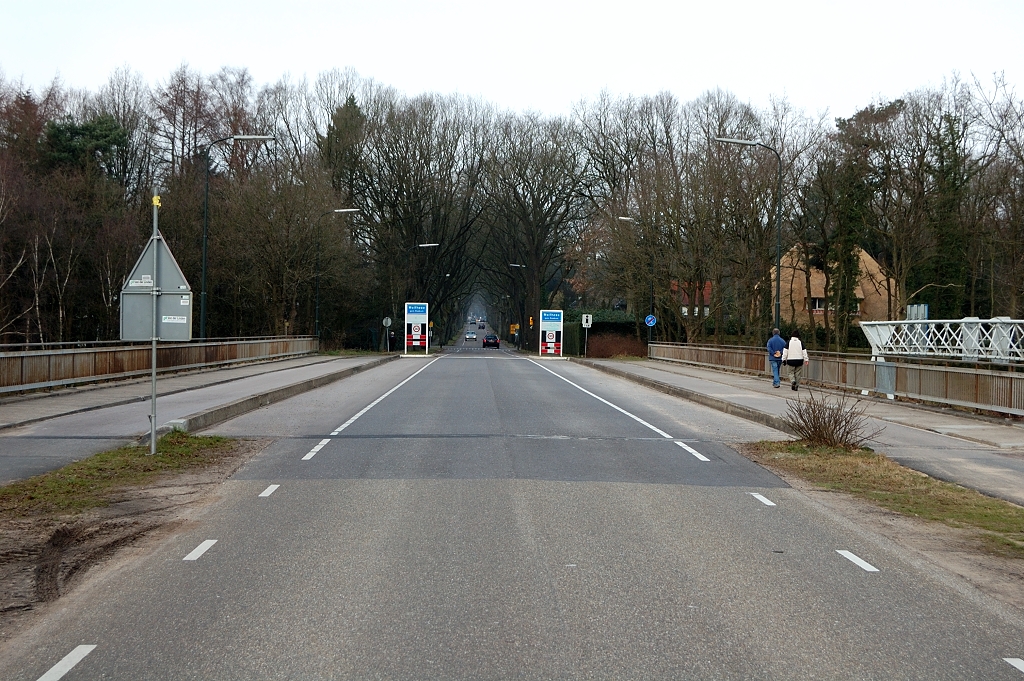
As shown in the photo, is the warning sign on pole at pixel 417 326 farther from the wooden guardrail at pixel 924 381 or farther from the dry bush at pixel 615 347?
the wooden guardrail at pixel 924 381

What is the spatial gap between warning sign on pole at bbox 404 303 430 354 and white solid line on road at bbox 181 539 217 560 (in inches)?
2173

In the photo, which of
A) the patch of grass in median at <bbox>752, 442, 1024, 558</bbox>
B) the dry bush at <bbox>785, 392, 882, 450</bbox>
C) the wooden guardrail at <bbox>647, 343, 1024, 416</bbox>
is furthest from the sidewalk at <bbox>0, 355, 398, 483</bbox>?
the wooden guardrail at <bbox>647, 343, 1024, 416</bbox>

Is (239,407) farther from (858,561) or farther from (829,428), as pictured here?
(858,561)

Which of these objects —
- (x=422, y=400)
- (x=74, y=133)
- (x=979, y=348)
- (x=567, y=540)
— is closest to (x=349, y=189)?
(x=74, y=133)

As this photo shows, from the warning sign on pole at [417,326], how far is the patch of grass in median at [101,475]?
49.4 meters

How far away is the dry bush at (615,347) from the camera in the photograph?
64.8 m

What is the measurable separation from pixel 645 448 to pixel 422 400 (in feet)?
32.3

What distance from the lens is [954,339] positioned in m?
23.4

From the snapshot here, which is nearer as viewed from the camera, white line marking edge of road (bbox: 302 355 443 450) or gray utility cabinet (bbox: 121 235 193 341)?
gray utility cabinet (bbox: 121 235 193 341)

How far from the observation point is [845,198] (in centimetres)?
4759

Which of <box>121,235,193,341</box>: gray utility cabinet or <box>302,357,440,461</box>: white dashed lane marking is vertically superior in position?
A: <box>121,235,193,341</box>: gray utility cabinet

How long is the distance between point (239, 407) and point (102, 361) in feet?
24.8

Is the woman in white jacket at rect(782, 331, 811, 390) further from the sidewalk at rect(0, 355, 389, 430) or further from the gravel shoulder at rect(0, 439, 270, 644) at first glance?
the gravel shoulder at rect(0, 439, 270, 644)

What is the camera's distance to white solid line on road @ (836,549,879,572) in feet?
23.7
